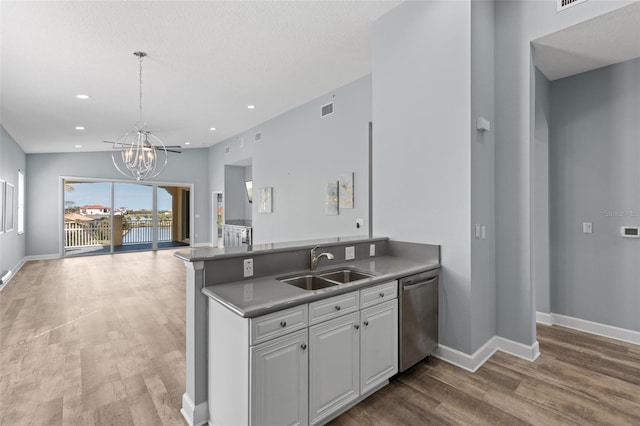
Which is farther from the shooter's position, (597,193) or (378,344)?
(597,193)

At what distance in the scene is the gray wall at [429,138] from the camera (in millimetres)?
2742

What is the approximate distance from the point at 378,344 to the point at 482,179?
178 cm

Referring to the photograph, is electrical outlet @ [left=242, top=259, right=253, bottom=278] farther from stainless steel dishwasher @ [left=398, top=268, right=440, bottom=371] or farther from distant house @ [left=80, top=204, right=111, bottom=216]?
distant house @ [left=80, top=204, right=111, bottom=216]

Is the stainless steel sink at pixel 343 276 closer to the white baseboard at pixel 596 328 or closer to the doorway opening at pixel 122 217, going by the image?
the white baseboard at pixel 596 328

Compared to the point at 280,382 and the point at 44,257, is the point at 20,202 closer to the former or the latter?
the point at 44,257

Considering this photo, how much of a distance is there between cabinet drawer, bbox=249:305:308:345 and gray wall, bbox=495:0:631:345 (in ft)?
7.54

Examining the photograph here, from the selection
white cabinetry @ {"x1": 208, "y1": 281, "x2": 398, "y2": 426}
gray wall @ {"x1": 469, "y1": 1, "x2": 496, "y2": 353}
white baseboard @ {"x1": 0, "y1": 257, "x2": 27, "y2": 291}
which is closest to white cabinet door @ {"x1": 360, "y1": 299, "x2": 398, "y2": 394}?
white cabinetry @ {"x1": 208, "y1": 281, "x2": 398, "y2": 426}

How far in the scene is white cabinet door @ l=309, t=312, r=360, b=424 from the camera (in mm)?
1856

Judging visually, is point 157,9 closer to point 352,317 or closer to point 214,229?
point 352,317

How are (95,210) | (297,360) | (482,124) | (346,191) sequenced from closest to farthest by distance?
(297,360) → (482,124) → (346,191) → (95,210)

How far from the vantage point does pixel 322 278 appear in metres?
2.48

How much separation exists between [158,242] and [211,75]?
7440 mm

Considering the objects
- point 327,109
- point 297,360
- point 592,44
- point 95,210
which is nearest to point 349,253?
point 297,360

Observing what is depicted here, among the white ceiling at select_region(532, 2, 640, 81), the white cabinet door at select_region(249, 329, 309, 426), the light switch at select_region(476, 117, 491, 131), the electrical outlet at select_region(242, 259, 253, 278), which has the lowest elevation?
the white cabinet door at select_region(249, 329, 309, 426)
